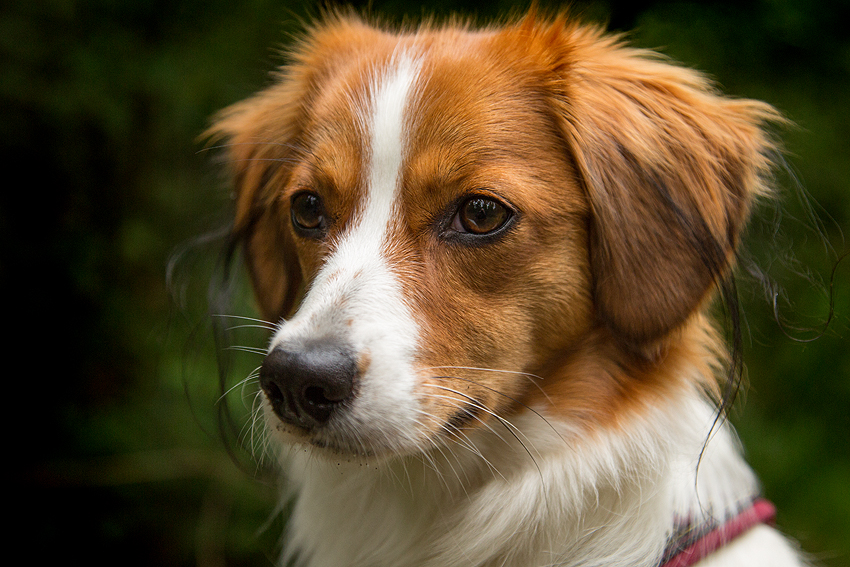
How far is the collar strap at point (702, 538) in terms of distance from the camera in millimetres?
1812

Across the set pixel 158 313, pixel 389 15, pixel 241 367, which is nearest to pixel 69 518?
pixel 158 313

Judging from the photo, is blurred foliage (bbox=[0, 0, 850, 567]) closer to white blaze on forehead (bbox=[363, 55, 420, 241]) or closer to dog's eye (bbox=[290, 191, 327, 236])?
dog's eye (bbox=[290, 191, 327, 236])

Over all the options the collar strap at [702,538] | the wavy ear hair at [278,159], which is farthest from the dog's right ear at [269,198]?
the collar strap at [702,538]

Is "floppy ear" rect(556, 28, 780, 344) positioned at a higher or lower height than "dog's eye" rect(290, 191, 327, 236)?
higher

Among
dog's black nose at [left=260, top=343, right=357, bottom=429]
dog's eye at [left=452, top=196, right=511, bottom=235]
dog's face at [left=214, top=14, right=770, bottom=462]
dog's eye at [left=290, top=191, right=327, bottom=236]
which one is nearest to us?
dog's black nose at [left=260, top=343, right=357, bottom=429]

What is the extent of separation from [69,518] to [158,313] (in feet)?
3.34

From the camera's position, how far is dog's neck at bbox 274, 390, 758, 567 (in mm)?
1827

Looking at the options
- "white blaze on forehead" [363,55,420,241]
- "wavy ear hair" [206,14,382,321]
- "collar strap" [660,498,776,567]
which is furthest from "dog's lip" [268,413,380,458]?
"collar strap" [660,498,776,567]

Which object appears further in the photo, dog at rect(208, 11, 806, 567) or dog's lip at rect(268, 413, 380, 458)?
dog at rect(208, 11, 806, 567)

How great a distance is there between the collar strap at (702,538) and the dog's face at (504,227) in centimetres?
36

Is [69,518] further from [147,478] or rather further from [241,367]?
[241,367]

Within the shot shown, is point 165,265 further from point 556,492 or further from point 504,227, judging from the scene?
point 556,492

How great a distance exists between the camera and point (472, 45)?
1.97 meters

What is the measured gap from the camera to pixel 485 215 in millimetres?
1753
